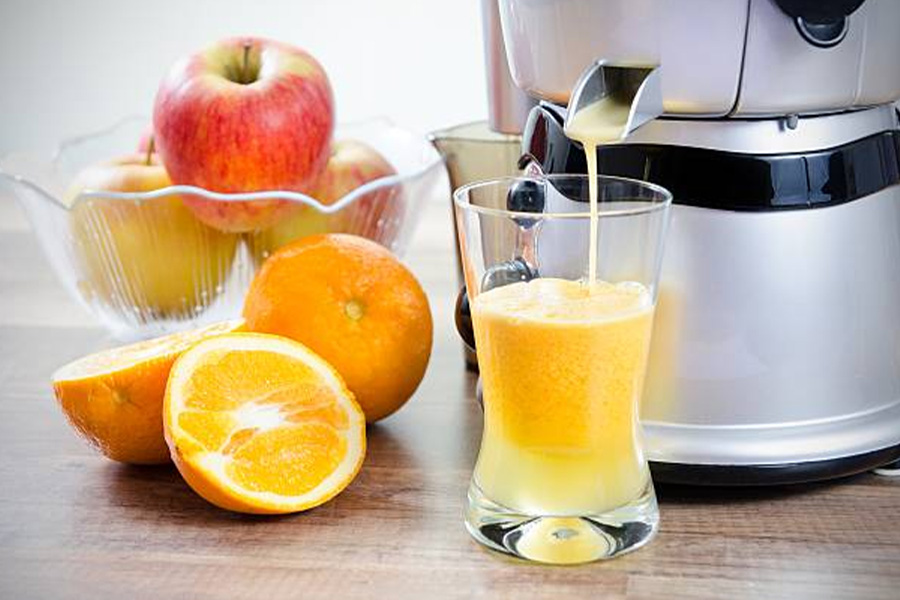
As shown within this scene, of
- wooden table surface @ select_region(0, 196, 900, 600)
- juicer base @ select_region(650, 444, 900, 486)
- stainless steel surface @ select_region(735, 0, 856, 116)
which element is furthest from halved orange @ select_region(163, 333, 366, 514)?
stainless steel surface @ select_region(735, 0, 856, 116)

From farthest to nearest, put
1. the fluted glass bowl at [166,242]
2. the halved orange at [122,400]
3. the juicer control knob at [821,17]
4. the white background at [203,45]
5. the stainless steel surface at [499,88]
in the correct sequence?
the white background at [203,45] < the fluted glass bowl at [166,242] < the stainless steel surface at [499,88] < the halved orange at [122,400] < the juicer control knob at [821,17]

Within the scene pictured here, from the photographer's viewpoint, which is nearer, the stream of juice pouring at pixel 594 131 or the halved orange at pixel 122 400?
the stream of juice pouring at pixel 594 131

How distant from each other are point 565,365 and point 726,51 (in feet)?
0.59

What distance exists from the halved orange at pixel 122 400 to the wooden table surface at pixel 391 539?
A: 0.03 meters

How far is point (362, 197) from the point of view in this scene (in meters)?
1.10

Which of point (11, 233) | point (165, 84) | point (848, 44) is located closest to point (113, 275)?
point (165, 84)

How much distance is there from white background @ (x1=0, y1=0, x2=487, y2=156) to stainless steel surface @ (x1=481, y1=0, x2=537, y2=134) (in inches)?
28.7

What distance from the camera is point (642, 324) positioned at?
754mm

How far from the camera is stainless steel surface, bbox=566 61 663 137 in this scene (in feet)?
2.41

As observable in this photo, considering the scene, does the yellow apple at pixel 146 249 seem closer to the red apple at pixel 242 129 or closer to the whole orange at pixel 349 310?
the red apple at pixel 242 129

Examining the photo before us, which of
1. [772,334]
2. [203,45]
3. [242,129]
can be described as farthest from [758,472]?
[203,45]

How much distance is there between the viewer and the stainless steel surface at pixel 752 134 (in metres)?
0.78

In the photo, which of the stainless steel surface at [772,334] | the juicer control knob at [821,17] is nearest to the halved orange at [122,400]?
the stainless steel surface at [772,334]

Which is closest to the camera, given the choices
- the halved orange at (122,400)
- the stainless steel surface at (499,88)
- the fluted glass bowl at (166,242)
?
the halved orange at (122,400)
